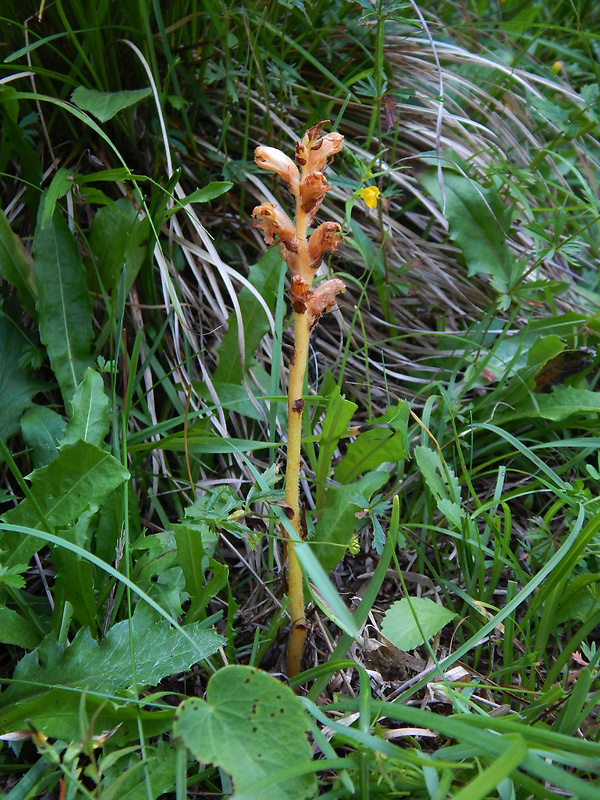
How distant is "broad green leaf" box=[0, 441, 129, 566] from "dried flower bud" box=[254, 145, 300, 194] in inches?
29.9

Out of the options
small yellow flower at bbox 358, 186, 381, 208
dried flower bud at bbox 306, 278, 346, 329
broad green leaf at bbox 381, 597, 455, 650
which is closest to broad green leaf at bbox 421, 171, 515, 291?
small yellow flower at bbox 358, 186, 381, 208

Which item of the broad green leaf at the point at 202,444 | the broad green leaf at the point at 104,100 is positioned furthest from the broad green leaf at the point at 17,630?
the broad green leaf at the point at 104,100

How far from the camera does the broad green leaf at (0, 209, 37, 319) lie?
6.30 feet

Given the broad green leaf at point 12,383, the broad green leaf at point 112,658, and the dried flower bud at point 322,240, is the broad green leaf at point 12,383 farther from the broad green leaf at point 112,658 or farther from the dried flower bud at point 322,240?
the dried flower bud at point 322,240

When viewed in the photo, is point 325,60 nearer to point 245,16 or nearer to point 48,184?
point 245,16

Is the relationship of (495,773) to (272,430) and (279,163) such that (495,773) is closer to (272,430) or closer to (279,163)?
(272,430)

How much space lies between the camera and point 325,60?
2443mm

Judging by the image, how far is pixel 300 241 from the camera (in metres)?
1.35

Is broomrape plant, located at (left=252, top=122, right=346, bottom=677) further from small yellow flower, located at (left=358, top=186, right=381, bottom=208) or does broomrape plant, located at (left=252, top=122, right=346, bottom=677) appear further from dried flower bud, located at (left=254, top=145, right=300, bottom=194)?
small yellow flower, located at (left=358, top=186, right=381, bottom=208)

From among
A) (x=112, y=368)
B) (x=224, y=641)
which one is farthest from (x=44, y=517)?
(x=224, y=641)

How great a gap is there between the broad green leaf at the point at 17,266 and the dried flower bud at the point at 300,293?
1036mm

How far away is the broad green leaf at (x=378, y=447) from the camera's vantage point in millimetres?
1697

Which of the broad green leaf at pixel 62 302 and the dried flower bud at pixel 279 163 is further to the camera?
the broad green leaf at pixel 62 302

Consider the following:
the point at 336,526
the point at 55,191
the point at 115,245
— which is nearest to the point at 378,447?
the point at 336,526
